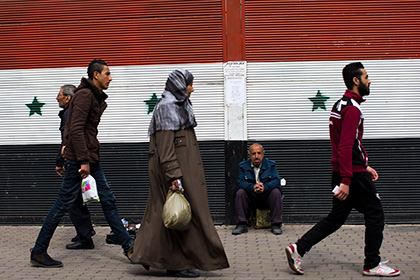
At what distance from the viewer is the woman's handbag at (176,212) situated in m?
5.55

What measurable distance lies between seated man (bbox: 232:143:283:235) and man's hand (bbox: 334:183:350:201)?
2252 mm

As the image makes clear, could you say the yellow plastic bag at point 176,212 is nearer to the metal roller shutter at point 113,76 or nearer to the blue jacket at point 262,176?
the blue jacket at point 262,176

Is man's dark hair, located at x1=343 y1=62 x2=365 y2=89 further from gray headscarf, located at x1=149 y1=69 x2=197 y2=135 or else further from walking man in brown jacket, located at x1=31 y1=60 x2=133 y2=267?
walking man in brown jacket, located at x1=31 y1=60 x2=133 y2=267

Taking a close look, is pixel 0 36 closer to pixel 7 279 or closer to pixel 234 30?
pixel 234 30

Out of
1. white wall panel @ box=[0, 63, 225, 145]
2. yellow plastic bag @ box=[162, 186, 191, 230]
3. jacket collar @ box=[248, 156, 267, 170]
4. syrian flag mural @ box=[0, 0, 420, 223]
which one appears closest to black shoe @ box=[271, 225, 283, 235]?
syrian flag mural @ box=[0, 0, 420, 223]

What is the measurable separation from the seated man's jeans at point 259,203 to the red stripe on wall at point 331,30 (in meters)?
1.75

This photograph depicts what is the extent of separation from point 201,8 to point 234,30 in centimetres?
53

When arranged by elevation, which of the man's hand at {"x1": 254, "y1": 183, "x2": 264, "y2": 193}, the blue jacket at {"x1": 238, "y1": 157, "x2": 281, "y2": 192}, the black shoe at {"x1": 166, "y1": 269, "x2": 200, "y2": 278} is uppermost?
the blue jacket at {"x1": 238, "y1": 157, "x2": 281, "y2": 192}

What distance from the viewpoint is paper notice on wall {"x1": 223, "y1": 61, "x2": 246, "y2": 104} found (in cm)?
841

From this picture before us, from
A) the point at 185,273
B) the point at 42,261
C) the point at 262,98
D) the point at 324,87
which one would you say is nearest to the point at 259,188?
the point at 262,98

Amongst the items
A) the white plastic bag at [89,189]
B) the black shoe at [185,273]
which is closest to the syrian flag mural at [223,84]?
the white plastic bag at [89,189]

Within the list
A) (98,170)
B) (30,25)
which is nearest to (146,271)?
(98,170)

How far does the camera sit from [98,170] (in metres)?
6.59

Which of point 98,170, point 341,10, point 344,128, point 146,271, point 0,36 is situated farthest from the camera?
point 0,36
